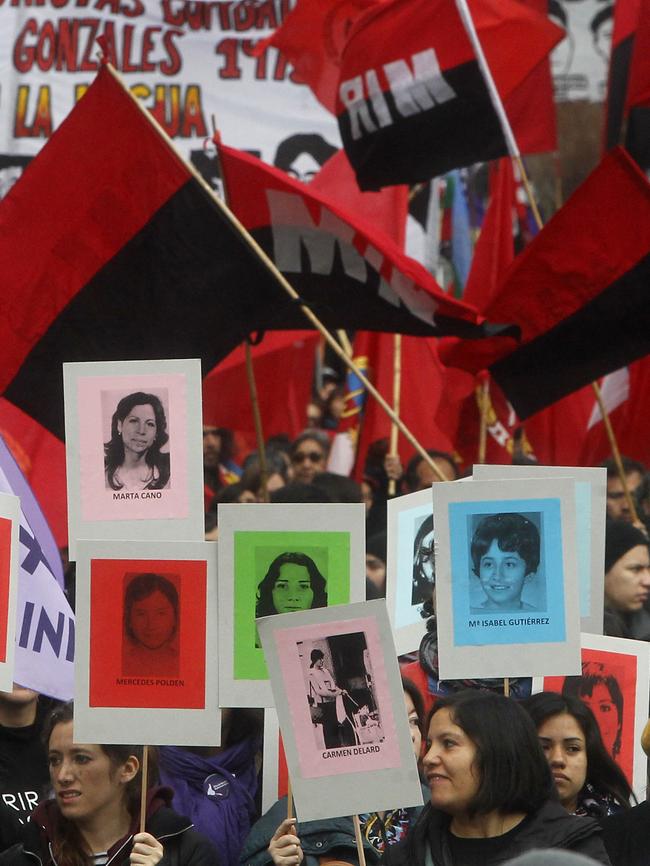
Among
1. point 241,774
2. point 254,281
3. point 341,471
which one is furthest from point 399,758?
point 341,471

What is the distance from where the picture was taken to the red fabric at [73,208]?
611cm

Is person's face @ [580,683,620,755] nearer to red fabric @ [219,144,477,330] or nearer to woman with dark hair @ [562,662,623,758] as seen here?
woman with dark hair @ [562,662,623,758]

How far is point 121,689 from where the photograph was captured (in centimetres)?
407

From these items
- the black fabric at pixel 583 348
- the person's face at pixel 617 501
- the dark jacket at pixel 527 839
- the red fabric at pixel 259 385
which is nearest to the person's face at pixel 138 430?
the dark jacket at pixel 527 839

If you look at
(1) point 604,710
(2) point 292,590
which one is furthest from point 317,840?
(1) point 604,710

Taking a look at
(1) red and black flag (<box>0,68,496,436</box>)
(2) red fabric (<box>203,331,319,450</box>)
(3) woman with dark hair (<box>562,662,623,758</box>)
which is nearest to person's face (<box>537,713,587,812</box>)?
(3) woman with dark hair (<box>562,662,623,758</box>)

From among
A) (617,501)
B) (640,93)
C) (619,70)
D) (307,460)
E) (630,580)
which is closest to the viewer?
(630,580)

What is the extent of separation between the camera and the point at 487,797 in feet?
12.5

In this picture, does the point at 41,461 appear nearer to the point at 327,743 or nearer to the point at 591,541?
the point at 591,541

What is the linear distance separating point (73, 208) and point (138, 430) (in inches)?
86.0

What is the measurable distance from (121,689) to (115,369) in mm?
821

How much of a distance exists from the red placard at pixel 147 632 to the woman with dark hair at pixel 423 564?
866 millimetres

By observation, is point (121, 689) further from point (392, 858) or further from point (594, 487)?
point (594, 487)

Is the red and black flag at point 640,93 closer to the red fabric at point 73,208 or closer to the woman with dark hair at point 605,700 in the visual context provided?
the red fabric at point 73,208
